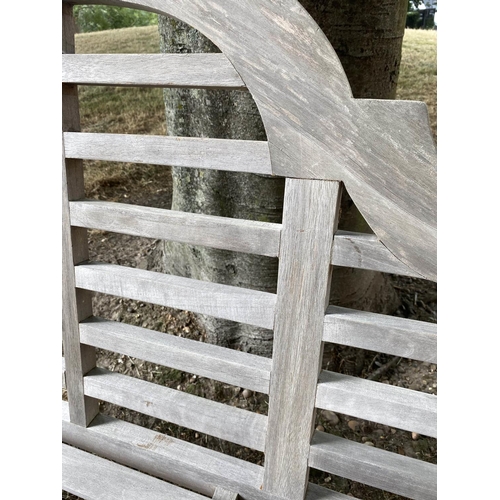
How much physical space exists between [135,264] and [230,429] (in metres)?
1.62

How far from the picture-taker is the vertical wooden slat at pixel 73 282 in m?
1.25

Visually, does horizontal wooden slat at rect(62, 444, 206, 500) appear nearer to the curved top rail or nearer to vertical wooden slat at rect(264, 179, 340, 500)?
vertical wooden slat at rect(264, 179, 340, 500)

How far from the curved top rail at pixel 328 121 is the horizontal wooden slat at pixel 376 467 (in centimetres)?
56

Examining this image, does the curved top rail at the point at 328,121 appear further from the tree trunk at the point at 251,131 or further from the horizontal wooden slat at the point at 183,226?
the tree trunk at the point at 251,131

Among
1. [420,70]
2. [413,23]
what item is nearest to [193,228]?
[420,70]

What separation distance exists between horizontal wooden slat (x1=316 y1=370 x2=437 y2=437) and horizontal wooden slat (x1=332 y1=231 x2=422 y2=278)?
Result: 330 millimetres

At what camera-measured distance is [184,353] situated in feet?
4.30

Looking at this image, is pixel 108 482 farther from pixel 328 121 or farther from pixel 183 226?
pixel 328 121

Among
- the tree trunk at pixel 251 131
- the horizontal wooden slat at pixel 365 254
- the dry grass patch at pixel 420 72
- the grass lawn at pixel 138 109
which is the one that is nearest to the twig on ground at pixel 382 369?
the tree trunk at pixel 251 131

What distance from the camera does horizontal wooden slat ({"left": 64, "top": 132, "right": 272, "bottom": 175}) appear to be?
1066 millimetres

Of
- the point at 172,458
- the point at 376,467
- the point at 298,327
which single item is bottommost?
the point at 172,458

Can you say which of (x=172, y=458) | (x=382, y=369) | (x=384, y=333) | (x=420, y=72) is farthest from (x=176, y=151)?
(x=420, y=72)

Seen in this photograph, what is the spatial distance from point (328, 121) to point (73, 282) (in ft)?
2.97

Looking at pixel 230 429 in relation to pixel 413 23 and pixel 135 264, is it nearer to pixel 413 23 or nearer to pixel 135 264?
pixel 135 264
